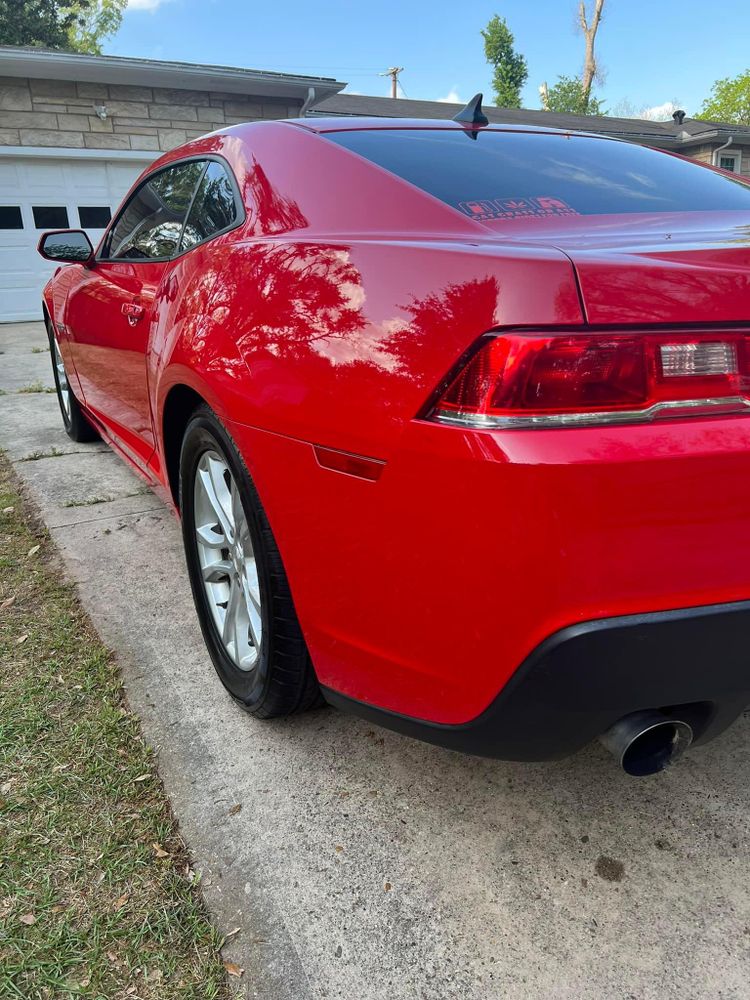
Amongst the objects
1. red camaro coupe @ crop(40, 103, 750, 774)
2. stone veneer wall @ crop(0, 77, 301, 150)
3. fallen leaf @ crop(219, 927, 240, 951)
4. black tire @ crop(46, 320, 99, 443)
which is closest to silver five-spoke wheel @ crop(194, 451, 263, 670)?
red camaro coupe @ crop(40, 103, 750, 774)

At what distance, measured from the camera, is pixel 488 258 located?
129 centimetres

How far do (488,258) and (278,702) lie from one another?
1.27 metres

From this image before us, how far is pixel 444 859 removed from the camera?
1.72m

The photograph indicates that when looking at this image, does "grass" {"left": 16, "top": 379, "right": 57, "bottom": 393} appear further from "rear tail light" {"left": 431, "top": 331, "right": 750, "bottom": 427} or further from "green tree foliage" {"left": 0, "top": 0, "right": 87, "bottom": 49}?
"green tree foliage" {"left": 0, "top": 0, "right": 87, "bottom": 49}

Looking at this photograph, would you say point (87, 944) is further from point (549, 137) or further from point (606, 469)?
point (549, 137)

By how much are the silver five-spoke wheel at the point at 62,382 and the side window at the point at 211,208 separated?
263 cm

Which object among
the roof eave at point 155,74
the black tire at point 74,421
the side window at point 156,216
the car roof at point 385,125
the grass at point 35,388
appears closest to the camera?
the car roof at point 385,125

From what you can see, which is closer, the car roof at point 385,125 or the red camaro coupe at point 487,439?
the red camaro coupe at point 487,439

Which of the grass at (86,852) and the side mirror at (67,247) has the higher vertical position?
the side mirror at (67,247)

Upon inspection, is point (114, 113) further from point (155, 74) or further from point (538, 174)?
point (538, 174)

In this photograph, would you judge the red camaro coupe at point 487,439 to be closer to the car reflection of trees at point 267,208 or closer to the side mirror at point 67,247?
the car reflection of trees at point 267,208

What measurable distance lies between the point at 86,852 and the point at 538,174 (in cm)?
198

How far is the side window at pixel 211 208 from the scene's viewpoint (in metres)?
2.26

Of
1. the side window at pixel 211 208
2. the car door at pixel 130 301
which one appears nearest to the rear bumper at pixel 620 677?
the side window at pixel 211 208
